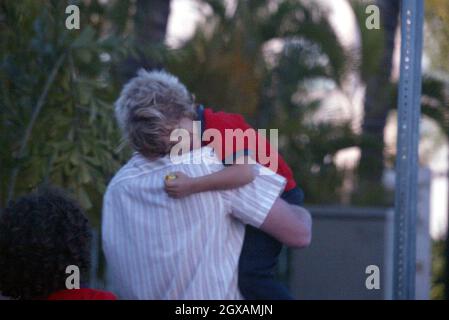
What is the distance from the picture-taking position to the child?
10.4 feet

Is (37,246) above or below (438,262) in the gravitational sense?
above

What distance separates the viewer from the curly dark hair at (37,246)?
266cm

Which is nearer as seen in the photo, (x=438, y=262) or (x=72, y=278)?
(x=72, y=278)

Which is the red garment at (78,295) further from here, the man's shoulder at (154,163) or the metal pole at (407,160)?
the metal pole at (407,160)

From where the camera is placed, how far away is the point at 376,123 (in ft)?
37.6

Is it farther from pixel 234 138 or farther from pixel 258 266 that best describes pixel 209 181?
pixel 258 266

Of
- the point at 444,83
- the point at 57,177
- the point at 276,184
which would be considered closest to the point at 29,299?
the point at 276,184

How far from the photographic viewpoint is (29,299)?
2.72 meters

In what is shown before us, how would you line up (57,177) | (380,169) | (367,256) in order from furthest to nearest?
1. (380,169)
2. (367,256)
3. (57,177)

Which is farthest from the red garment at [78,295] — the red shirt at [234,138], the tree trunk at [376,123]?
the tree trunk at [376,123]

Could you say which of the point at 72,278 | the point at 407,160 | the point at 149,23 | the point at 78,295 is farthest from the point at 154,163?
the point at 149,23

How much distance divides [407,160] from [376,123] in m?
8.29
